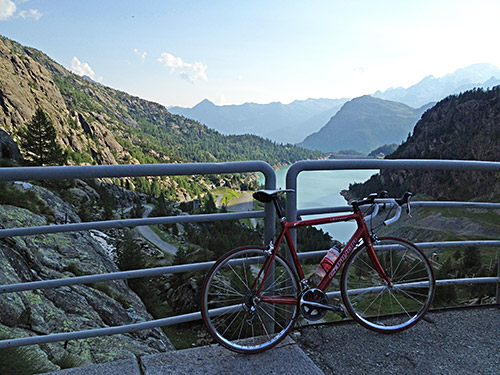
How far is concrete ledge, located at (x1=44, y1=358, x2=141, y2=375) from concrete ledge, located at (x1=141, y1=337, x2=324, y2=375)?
7 cm

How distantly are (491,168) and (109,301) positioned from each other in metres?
10.1

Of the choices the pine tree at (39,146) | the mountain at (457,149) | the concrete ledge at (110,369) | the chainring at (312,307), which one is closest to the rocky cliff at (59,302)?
the concrete ledge at (110,369)

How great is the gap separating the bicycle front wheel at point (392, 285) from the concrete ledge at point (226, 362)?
0.59m

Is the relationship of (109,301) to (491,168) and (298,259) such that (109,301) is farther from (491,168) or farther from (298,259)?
(491,168)

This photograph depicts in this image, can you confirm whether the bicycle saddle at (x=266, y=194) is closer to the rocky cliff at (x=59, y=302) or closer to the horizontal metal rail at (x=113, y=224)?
the horizontal metal rail at (x=113, y=224)

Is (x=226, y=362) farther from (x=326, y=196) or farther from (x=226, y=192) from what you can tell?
(x=226, y=192)

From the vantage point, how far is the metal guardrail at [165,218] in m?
2.31

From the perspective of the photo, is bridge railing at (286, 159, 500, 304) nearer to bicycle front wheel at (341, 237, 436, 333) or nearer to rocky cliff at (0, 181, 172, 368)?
bicycle front wheel at (341, 237, 436, 333)

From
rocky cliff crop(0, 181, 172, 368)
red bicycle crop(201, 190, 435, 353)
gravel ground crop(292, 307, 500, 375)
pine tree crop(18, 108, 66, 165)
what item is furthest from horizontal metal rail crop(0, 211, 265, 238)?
pine tree crop(18, 108, 66, 165)

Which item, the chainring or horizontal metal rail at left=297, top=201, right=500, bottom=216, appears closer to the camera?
the chainring

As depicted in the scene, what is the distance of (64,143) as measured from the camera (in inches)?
3219

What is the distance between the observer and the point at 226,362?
2549 mm

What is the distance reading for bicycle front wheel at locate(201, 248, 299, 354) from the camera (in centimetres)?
261

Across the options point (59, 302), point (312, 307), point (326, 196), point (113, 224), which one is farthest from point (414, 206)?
point (326, 196)
